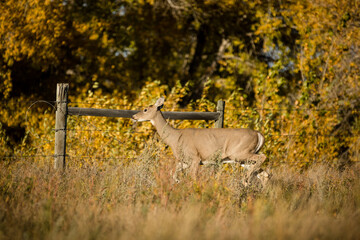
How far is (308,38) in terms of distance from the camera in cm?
1172

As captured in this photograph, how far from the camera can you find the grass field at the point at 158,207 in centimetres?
380

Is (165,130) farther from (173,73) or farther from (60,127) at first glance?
(173,73)

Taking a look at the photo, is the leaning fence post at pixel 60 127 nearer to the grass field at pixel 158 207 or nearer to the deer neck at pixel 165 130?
the grass field at pixel 158 207

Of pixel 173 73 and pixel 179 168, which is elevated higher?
pixel 173 73

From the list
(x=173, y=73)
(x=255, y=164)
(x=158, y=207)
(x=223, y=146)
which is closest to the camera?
(x=158, y=207)

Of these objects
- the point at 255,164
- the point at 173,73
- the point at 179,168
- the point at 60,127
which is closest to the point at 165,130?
the point at 179,168

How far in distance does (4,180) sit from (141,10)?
1120cm

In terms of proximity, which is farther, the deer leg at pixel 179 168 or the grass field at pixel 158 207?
the deer leg at pixel 179 168

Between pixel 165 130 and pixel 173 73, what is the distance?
436 inches

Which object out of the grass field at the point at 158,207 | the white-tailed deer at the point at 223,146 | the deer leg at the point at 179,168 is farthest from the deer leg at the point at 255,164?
the deer leg at the point at 179,168

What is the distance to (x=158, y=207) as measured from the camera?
4469 millimetres

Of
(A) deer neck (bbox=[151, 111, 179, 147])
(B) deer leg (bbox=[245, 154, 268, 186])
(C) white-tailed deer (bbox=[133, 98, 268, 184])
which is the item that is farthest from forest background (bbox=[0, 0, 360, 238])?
(B) deer leg (bbox=[245, 154, 268, 186])

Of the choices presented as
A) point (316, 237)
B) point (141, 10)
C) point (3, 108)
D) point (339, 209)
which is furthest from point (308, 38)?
point (3, 108)

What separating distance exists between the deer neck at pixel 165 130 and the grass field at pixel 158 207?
1.31 ft
